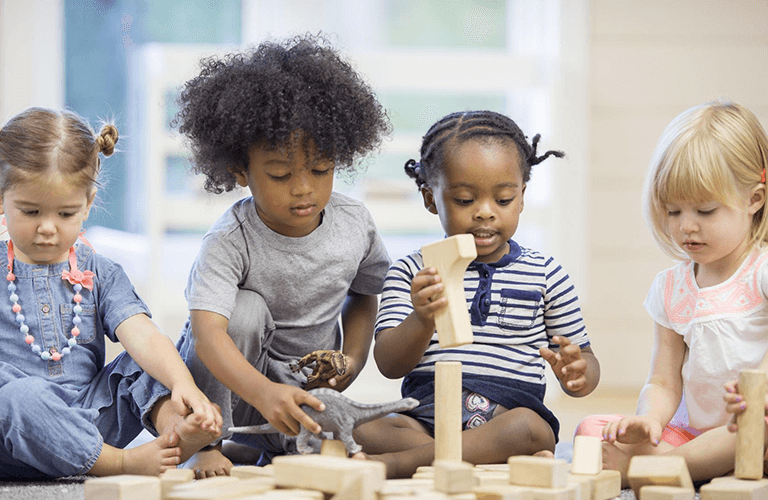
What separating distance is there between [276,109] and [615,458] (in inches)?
26.2

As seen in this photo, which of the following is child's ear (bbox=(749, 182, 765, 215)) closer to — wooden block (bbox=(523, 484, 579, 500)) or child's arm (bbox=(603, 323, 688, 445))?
child's arm (bbox=(603, 323, 688, 445))

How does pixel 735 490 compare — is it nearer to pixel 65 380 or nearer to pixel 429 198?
pixel 429 198

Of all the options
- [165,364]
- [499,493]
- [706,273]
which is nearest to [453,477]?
[499,493]

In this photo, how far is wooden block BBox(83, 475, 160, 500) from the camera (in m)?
0.86

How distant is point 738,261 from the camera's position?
1.23 m

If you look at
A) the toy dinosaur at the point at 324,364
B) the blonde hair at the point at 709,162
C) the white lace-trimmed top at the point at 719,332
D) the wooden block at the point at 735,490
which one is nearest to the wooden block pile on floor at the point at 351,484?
the wooden block at the point at 735,490

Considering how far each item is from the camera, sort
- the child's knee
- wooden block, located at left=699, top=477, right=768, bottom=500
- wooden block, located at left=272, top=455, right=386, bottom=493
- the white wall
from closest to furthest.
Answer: wooden block, located at left=272, top=455, right=386, bottom=493, wooden block, located at left=699, top=477, right=768, bottom=500, the child's knee, the white wall

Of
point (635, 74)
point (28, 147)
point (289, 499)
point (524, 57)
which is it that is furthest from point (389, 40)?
point (289, 499)

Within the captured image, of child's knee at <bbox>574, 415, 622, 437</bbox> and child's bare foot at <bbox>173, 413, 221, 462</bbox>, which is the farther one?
child's knee at <bbox>574, 415, 622, 437</bbox>

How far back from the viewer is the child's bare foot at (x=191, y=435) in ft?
3.57

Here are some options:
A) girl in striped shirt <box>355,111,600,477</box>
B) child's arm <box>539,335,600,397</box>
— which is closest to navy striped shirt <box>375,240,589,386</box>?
girl in striped shirt <box>355,111,600,477</box>

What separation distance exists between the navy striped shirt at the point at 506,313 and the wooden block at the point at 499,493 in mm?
356

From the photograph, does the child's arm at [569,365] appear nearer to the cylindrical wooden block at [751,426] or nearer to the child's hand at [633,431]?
the child's hand at [633,431]

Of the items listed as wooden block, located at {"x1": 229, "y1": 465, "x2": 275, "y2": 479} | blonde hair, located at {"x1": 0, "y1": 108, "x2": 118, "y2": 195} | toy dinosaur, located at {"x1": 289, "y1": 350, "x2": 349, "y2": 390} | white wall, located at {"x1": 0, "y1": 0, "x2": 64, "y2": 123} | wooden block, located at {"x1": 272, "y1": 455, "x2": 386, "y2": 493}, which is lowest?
wooden block, located at {"x1": 229, "y1": 465, "x2": 275, "y2": 479}
